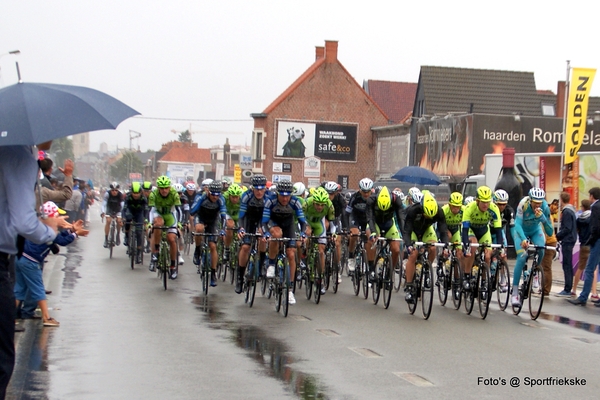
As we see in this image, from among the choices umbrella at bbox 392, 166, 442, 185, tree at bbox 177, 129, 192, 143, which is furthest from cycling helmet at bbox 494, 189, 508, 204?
tree at bbox 177, 129, 192, 143

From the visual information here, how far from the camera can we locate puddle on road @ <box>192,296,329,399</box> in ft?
25.9

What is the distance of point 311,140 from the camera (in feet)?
210

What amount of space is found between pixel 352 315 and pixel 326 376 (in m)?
4.80

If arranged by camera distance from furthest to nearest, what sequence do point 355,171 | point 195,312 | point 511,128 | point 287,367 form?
point 355,171 < point 511,128 < point 195,312 < point 287,367

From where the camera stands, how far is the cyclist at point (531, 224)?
13.7m

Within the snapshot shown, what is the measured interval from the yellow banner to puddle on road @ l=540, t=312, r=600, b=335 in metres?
11.7

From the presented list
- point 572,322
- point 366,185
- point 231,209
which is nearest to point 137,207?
point 231,209

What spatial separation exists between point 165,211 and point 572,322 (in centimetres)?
741

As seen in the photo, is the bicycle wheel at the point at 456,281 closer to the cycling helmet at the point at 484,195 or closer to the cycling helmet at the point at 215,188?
the cycling helmet at the point at 484,195

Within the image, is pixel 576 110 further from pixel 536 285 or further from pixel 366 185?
pixel 536 285

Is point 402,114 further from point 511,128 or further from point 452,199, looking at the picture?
point 452,199

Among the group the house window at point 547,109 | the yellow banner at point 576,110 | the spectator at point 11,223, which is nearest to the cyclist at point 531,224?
the spectator at point 11,223

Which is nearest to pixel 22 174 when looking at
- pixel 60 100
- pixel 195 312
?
pixel 60 100

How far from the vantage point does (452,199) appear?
14.5 metres
